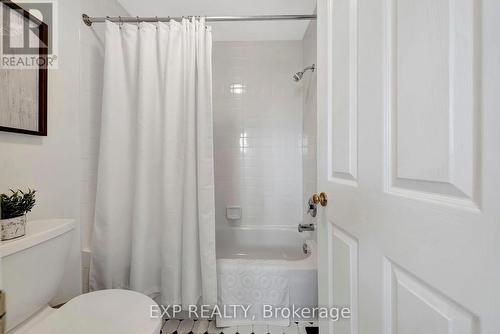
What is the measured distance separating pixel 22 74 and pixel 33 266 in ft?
2.56

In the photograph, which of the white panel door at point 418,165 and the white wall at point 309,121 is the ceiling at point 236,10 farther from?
the white panel door at point 418,165

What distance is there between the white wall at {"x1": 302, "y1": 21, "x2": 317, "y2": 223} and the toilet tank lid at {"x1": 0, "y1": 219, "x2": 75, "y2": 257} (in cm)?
150

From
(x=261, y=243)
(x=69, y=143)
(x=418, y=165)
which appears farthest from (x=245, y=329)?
(x=69, y=143)

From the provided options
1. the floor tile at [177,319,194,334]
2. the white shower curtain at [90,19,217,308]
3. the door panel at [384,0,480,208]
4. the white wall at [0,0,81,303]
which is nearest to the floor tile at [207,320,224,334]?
the floor tile at [177,319,194,334]

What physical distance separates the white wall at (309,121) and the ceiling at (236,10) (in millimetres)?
164

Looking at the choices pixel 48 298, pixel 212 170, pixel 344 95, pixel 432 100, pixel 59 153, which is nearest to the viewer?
pixel 432 100

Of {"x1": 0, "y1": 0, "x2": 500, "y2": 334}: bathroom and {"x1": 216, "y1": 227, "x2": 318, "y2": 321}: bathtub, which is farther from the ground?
{"x1": 0, "y1": 0, "x2": 500, "y2": 334}: bathroom

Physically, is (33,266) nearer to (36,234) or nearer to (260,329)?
(36,234)

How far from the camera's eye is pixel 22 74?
2.93ft

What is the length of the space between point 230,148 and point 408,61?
1709mm

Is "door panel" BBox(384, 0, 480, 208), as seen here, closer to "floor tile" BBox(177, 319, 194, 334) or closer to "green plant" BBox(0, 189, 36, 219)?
"green plant" BBox(0, 189, 36, 219)

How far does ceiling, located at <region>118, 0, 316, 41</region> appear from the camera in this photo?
1533 millimetres

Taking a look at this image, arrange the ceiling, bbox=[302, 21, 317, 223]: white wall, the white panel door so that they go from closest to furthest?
the white panel door < the ceiling < bbox=[302, 21, 317, 223]: white wall

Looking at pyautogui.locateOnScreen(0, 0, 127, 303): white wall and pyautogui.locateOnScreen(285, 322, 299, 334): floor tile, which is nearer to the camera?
pyautogui.locateOnScreen(0, 0, 127, 303): white wall
